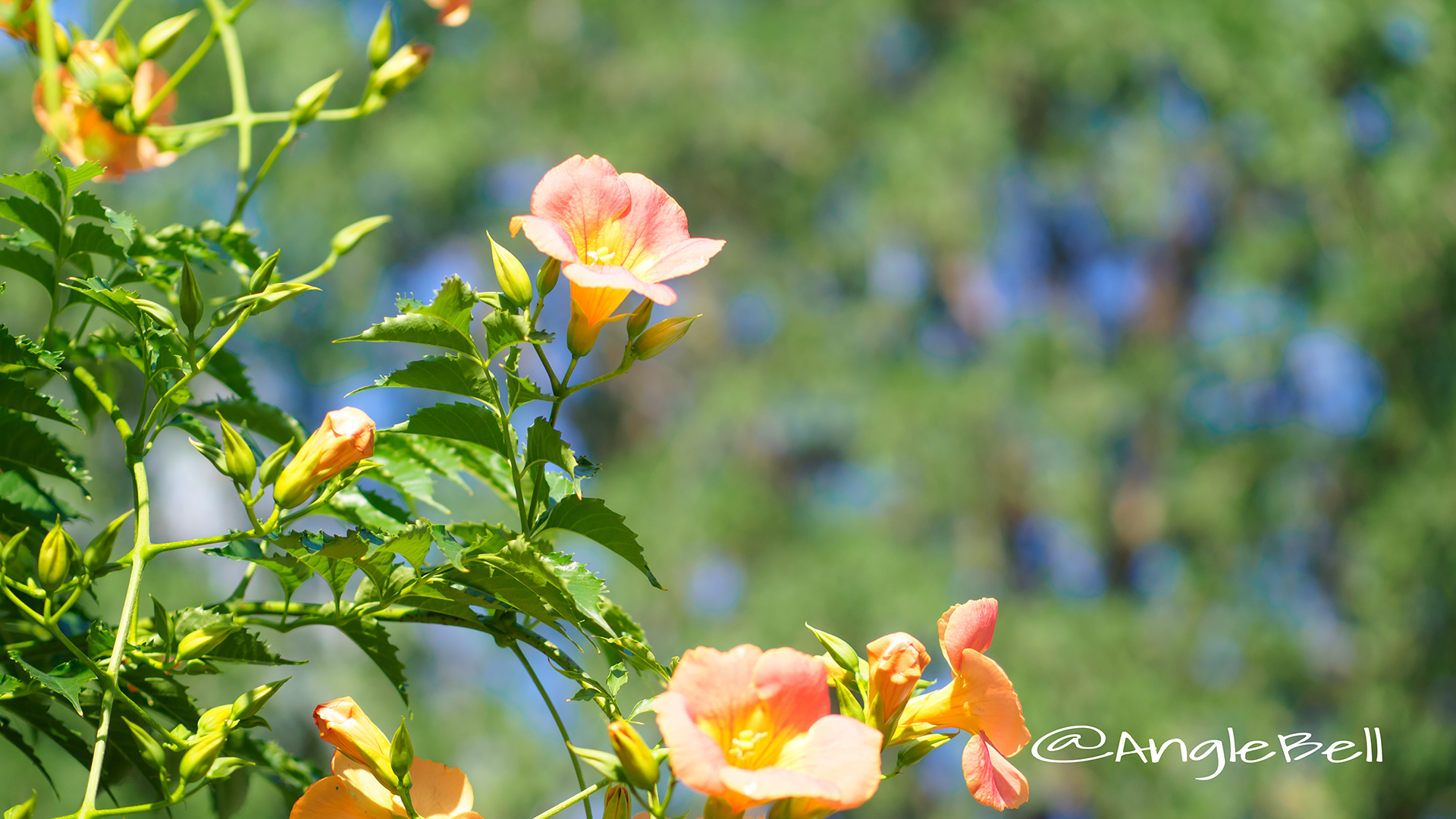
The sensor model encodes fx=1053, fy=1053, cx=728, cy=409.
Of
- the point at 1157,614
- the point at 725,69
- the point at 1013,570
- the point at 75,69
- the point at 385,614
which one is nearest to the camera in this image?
the point at 385,614

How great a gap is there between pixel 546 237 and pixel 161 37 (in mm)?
549

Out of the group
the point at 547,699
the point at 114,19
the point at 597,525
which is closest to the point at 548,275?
the point at 597,525

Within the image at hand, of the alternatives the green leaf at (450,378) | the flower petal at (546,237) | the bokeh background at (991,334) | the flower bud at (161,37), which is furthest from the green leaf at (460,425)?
the bokeh background at (991,334)

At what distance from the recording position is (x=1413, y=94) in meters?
6.63

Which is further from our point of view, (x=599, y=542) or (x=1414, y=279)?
(x=1414, y=279)

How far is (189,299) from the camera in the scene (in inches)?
26.0

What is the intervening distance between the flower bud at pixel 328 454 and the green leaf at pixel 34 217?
0.27m

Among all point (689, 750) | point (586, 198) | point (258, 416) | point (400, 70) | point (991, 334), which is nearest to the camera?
point (689, 750)

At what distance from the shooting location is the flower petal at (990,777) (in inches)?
25.7

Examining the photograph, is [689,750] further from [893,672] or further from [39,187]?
[39,187]

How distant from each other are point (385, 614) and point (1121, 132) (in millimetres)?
7801

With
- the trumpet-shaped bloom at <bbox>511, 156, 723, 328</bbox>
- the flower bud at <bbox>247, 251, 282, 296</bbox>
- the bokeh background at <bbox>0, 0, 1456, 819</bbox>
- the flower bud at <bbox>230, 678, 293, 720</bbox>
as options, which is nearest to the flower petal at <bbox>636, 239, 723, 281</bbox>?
the trumpet-shaped bloom at <bbox>511, 156, 723, 328</bbox>

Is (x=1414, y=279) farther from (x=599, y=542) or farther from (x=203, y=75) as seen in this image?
(x=203, y=75)

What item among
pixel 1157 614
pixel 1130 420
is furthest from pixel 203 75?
pixel 1157 614
